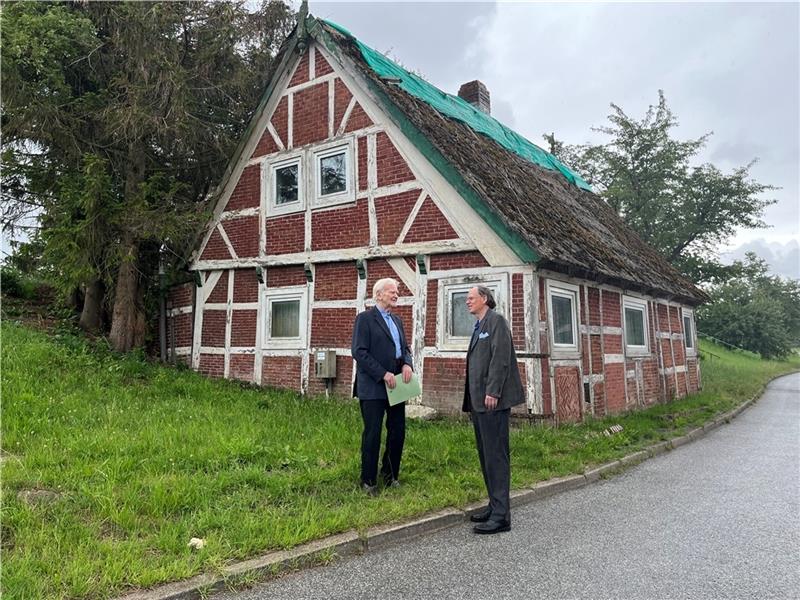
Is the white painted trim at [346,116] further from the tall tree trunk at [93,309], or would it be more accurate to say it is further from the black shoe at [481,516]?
the black shoe at [481,516]

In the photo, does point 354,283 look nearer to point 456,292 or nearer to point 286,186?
point 456,292

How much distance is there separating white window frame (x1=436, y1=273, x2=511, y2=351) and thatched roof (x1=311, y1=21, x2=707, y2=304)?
66cm

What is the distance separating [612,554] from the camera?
4.04m

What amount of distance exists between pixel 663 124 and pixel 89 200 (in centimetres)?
2715

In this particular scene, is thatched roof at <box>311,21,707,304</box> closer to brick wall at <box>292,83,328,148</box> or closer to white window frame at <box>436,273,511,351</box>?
white window frame at <box>436,273,511,351</box>

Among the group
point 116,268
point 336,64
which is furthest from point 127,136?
point 336,64

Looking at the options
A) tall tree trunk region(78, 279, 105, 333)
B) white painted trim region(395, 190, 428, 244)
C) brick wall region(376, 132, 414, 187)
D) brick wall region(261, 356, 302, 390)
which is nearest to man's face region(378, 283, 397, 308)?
white painted trim region(395, 190, 428, 244)

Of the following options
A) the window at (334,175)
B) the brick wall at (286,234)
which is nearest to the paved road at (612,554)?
the window at (334,175)

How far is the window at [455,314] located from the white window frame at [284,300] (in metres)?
2.82

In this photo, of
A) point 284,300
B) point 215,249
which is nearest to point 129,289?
point 215,249

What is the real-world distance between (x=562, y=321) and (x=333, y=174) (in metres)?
4.79

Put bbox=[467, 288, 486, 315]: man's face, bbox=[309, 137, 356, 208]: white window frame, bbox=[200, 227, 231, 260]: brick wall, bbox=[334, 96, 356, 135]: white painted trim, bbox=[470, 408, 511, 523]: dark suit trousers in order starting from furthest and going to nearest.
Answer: bbox=[200, 227, 231, 260]: brick wall, bbox=[334, 96, 356, 135]: white painted trim, bbox=[309, 137, 356, 208]: white window frame, bbox=[467, 288, 486, 315]: man's face, bbox=[470, 408, 511, 523]: dark suit trousers

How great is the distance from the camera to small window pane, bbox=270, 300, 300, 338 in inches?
423

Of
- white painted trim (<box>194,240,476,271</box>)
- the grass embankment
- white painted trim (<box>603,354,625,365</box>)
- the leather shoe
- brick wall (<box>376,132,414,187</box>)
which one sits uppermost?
brick wall (<box>376,132,414,187</box>)
